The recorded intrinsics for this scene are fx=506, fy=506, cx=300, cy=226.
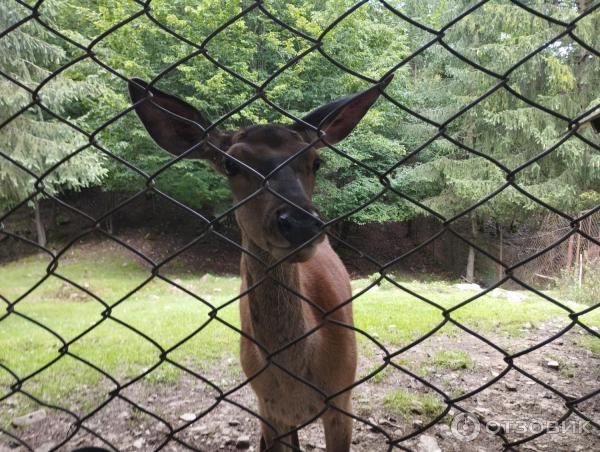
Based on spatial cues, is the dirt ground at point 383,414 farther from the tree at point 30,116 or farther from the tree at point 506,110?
the tree at point 506,110

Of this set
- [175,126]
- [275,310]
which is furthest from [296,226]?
[175,126]

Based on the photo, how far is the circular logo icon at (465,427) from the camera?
3.44m

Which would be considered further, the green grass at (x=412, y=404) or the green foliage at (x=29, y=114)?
the green foliage at (x=29, y=114)

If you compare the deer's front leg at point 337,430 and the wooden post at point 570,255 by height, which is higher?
the wooden post at point 570,255

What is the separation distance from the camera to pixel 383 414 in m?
3.90

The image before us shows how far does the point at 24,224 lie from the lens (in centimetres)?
1744

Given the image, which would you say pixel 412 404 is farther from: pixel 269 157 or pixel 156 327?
pixel 156 327

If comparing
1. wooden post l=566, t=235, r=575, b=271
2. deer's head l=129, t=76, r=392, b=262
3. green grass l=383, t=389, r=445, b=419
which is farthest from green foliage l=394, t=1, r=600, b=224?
deer's head l=129, t=76, r=392, b=262

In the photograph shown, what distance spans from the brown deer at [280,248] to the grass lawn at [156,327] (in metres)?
1.75

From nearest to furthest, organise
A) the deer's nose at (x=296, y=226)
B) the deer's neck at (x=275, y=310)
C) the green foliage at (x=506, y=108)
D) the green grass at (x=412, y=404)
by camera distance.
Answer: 1. the deer's nose at (x=296, y=226)
2. the deer's neck at (x=275, y=310)
3. the green grass at (x=412, y=404)
4. the green foliage at (x=506, y=108)

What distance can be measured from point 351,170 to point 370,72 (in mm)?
3257

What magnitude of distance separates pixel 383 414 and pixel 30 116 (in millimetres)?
9640

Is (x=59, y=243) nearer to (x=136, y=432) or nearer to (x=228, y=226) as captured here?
(x=228, y=226)

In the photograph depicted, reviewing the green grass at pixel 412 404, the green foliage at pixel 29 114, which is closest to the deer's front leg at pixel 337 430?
the green grass at pixel 412 404
